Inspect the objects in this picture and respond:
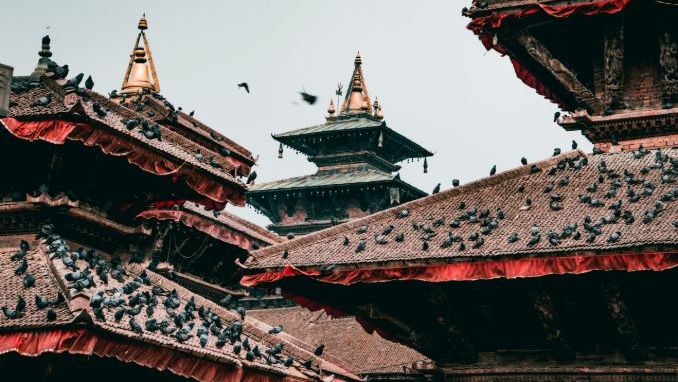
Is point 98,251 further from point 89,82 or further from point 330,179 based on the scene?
point 330,179

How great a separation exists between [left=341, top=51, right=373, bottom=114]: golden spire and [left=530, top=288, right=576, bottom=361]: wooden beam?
129ft

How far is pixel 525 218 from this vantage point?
50.4 feet

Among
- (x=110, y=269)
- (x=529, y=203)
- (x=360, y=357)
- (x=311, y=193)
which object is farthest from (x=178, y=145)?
(x=311, y=193)

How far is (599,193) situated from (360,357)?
58.1 feet

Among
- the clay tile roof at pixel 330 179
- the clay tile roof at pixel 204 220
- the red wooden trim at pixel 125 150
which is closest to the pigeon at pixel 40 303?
the red wooden trim at pixel 125 150

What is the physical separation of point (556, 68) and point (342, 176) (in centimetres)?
3066

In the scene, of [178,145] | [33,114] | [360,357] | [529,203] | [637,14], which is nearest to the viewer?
[33,114]

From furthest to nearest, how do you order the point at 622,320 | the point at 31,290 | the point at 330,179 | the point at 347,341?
the point at 330,179 < the point at 347,341 < the point at 622,320 < the point at 31,290

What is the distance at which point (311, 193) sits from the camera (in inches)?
1874

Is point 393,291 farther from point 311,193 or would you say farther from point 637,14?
point 311,193

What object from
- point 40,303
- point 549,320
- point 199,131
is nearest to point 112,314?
point 40,303

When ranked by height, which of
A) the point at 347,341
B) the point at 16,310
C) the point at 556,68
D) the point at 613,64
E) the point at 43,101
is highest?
the point at 556,68

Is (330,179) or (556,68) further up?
(330,179)

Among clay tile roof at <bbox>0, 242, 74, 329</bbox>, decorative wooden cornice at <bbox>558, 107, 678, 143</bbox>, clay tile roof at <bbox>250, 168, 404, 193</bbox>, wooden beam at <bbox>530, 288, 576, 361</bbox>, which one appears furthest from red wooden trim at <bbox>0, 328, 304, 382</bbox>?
clay tile roof at <bbox>250, 168, 404, 193</bbox>
